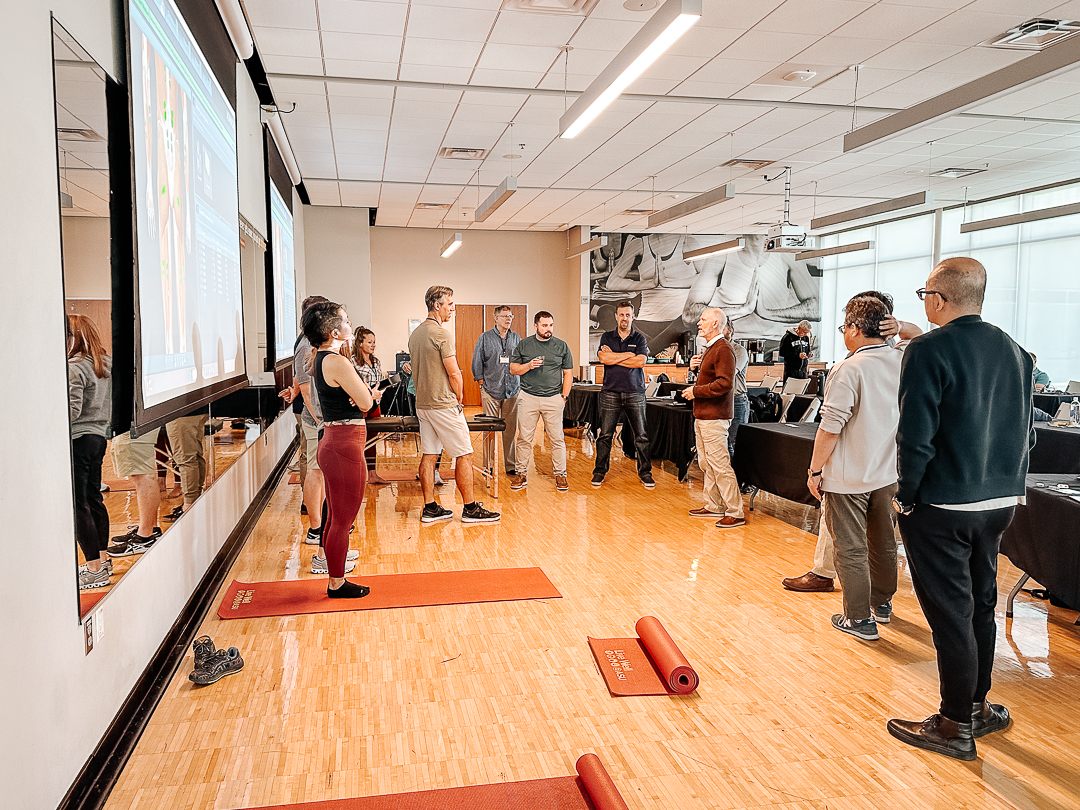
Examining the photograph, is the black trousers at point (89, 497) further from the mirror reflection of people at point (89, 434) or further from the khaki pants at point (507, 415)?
the khaki pants at point (507, 415)

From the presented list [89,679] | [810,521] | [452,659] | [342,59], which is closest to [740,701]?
[452,659]

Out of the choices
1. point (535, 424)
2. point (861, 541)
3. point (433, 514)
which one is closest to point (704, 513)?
point (535, 424)

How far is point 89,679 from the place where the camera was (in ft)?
7.55

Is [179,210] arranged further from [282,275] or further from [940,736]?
[282,275]

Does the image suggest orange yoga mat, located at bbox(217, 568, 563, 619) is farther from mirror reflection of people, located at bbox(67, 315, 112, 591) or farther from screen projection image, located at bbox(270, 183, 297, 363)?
screen projection image, located at bbox(270, 183, 297, 363)

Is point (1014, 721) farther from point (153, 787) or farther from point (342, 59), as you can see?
point (342, 59)

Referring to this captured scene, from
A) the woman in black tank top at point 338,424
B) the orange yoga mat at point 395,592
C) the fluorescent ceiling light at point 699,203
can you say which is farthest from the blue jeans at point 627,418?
the woman in black tank top at point 338,424

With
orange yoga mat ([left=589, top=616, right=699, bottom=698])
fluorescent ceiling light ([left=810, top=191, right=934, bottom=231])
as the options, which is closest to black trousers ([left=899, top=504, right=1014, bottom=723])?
orange yoga mat ([left=589, top=616, right=699, bottom=698])

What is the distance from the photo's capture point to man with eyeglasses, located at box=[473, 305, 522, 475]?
7516mm

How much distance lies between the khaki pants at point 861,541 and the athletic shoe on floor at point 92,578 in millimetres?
3146

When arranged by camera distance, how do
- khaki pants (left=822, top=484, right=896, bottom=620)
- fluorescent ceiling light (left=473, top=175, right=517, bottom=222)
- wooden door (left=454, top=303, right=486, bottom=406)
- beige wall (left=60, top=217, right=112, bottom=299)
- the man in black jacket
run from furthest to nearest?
wooden door (left=454, top=303, right=486, bottom=406), fluorescent ceiling light (left=473, top=175, right=517, bottom=222), khaki pants (left=822, top=484, right=896, bottom=620), the man in black jacket, beige wall (left=60, top=217, right=112, bottom=299)

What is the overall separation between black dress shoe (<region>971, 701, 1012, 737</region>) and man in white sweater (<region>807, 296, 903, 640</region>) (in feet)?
2.58

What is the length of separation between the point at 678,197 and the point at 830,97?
5037mm

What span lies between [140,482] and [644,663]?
2.19 m
